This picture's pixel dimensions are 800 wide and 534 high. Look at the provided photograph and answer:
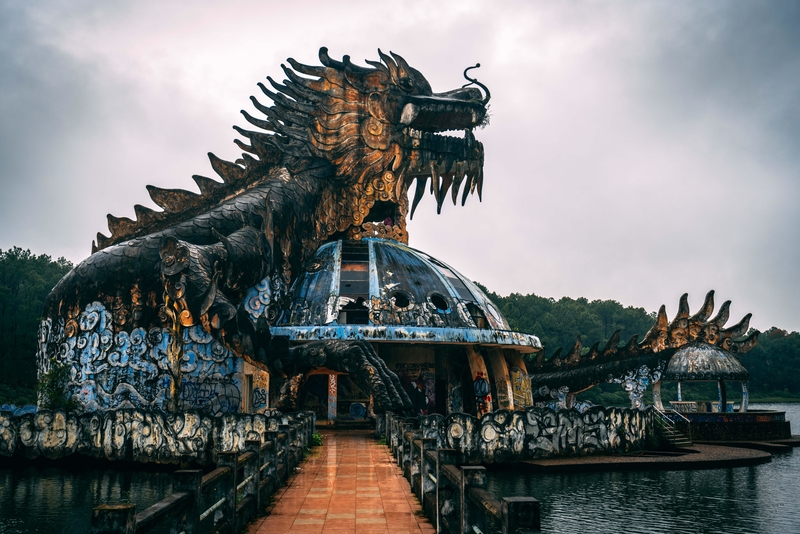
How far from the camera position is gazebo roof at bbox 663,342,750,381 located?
2919cm

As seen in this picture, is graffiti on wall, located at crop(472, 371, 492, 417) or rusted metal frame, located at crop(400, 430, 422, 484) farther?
graffiti on wall, located at crop(472, 371, 492, 417)

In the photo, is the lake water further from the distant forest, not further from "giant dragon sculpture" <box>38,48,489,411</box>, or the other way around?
the distant forest

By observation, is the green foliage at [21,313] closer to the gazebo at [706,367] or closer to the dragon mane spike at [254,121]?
the dragon mane spike at [254,121]

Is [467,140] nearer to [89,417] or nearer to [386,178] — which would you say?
[386,178]

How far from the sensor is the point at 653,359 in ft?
103

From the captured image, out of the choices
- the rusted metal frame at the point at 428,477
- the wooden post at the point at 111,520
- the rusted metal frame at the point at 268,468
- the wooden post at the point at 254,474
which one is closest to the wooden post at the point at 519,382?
the rusted metal frame at the point at 268,468

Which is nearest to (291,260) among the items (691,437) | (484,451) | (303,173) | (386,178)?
(303,173)

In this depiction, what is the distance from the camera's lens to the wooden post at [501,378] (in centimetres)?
2892

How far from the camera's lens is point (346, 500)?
1110cm

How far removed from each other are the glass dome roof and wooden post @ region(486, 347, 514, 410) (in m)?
1.26

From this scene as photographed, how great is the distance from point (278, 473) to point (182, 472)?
18.8 ft

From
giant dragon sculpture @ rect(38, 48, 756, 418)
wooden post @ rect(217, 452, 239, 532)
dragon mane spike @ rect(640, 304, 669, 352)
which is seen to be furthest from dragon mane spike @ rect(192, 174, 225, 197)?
dragon mane spike @ rect(640, 304, 669, 352)

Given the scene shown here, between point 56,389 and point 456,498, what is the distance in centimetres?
1654

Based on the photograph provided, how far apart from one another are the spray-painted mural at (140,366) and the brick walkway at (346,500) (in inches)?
235
